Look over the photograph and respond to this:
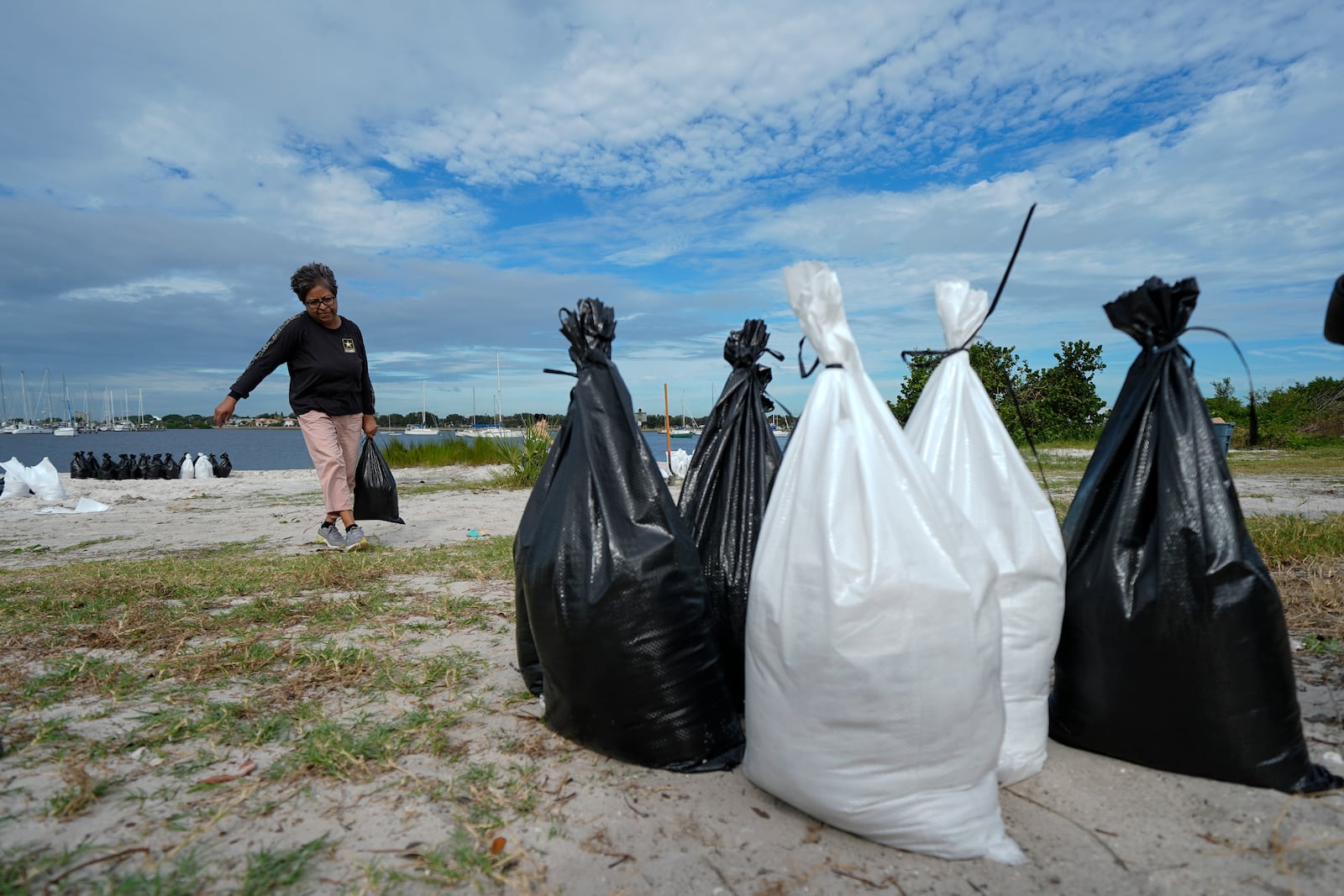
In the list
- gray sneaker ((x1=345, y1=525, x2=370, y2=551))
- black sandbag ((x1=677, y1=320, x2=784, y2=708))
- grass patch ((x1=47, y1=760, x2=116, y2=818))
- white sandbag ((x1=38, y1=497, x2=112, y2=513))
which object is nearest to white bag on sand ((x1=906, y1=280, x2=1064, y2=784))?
black sandbag ((x1=677, y1=320, x2=784, y2=708))

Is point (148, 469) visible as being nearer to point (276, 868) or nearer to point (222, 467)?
point (222, 467)

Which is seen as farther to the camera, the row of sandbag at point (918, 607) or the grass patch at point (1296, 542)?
the grass patch at point (1296, 542)

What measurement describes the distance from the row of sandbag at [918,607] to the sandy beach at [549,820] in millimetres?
83

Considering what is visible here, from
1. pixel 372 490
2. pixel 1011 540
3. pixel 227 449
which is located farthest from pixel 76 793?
pixel 227 449

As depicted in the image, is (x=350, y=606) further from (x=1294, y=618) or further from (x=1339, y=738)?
(x=1294, y=618)

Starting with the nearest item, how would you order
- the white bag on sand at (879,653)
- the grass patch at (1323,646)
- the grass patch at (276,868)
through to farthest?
the grass patch at (276,868) → the white bag on sand at (879,653) → the grass patch at (1323,646)

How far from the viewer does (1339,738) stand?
6.62 feet

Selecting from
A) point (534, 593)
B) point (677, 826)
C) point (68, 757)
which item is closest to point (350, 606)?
point (68, 757)

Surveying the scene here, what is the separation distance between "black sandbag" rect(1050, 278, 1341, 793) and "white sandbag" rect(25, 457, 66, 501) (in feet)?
38.0

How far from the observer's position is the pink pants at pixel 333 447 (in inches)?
205

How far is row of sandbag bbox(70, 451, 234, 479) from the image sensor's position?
14469 millimetres

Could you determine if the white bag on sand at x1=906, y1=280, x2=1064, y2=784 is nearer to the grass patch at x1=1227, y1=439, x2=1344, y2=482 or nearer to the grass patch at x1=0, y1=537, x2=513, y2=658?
the grass patch at x1=0, y1=537, x2=513, y2=658

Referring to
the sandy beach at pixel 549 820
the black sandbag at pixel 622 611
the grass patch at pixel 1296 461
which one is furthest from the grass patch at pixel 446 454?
the black sandbag at pixel 622 611

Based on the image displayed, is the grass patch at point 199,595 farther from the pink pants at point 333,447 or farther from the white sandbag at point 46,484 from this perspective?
the white sandbag at point 46,484
